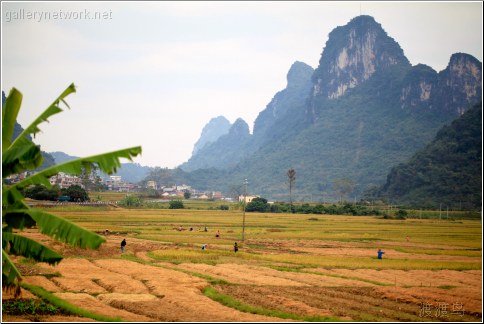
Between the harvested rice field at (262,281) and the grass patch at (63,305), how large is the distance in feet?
1.09

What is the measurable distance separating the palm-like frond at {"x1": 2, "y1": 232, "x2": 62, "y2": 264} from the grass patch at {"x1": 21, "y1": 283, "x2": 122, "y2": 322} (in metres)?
3.71

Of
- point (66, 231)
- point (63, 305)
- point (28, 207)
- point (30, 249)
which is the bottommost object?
point (63, 305)

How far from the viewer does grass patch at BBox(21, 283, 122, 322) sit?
14732 millimetres

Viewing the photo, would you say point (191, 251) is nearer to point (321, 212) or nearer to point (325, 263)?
point (325, 263)

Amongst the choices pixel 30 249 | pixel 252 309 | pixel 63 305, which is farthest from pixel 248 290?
pixel 30 249

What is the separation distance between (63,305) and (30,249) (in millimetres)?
5017

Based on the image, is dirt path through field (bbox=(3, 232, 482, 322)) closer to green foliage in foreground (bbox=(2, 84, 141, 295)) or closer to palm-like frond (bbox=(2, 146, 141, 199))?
green foliage in foreground (bbox=(2, 84, 141, 295))

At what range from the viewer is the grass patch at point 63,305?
14732mm

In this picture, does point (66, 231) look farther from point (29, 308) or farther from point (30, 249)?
point (29, 308)

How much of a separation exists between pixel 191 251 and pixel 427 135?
154 meters

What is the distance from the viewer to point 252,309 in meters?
17.0

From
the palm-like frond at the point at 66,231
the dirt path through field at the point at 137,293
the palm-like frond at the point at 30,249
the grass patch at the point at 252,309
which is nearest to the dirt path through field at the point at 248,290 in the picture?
the dirt path through field at the point at 137,293

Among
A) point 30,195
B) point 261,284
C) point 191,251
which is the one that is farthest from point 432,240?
point 30,195

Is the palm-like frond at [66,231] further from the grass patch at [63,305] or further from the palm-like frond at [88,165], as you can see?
the grass patch at [63,305]
